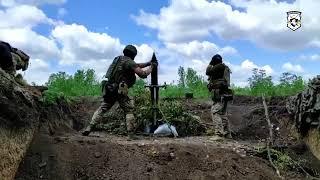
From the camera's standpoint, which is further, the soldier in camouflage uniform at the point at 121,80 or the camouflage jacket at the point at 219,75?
the camouflage jacket at the point at 219,75

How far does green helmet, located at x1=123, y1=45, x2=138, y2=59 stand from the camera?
11773mm

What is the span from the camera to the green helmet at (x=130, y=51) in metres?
11.8

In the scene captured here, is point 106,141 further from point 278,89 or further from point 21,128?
point 278,89

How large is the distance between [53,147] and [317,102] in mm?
5612

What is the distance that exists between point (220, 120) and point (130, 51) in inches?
108

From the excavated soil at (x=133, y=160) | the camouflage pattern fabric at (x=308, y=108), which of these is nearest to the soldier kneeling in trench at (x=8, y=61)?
the excavated soil at (x=133, y=160)

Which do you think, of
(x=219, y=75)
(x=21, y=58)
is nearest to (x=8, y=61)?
(x=21, y=58)

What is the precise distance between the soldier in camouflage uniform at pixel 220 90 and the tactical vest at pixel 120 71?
2134mm

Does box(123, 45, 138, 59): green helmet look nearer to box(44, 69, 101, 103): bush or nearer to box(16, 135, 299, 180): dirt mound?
box(16, 135, 299, 180): dirt mound

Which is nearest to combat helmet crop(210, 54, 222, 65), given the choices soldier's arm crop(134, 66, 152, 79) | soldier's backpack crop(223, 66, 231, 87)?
soldier's backpack crop(223, 66, 231, 87)

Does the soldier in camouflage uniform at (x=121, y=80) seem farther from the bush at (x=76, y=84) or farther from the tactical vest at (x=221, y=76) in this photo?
the bush at (x=76, y=84)

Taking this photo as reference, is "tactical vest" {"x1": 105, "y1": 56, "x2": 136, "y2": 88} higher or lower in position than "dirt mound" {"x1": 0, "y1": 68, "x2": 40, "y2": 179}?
higher

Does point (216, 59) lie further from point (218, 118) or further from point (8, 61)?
point (8, 61)

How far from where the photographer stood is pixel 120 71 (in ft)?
38.3
